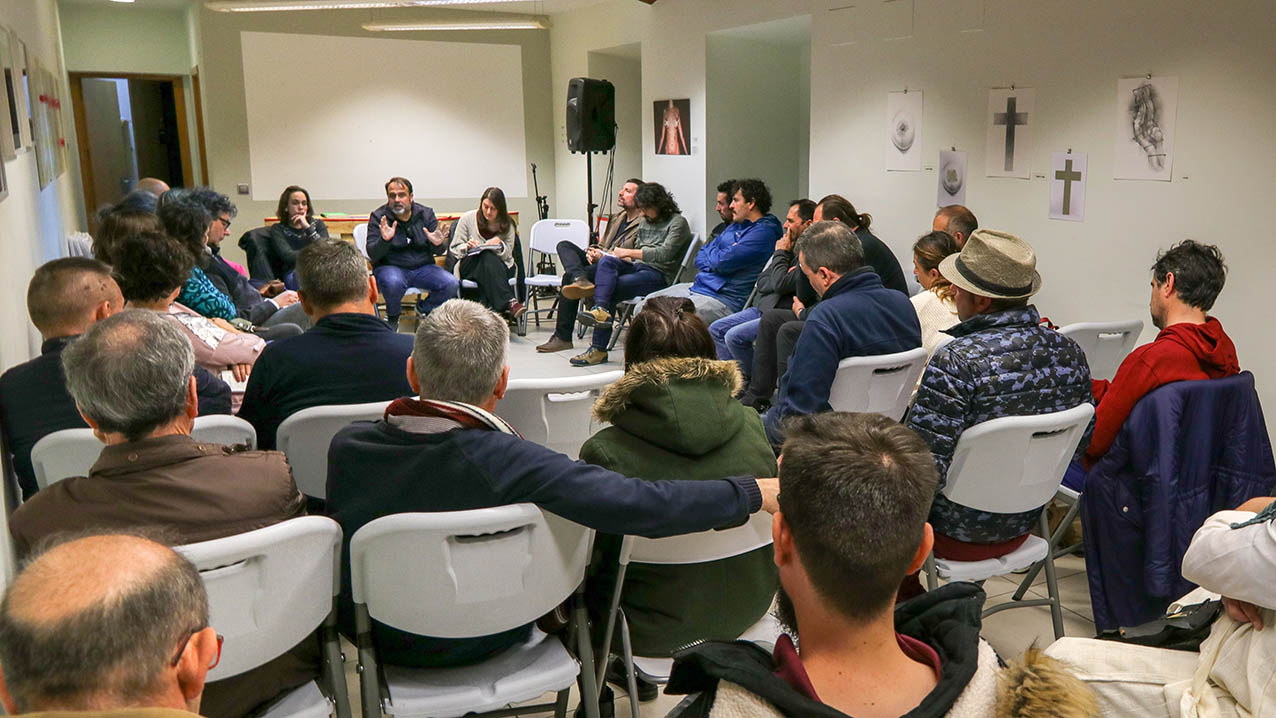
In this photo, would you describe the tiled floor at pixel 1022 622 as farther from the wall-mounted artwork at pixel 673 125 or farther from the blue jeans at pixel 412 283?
the wall-mounted artwork at pixel 673 125

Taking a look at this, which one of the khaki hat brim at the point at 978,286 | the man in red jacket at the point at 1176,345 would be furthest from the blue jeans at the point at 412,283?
the man in red jacket at the point at 1176,345

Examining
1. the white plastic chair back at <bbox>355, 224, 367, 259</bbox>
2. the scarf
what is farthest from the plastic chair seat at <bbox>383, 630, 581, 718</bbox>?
the white plastic chair back at <bbox>355, 224, 367, 259</bbox>

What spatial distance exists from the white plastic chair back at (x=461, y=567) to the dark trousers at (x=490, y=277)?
6123mm

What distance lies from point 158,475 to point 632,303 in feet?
18.0

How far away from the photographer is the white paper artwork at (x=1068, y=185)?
507cm

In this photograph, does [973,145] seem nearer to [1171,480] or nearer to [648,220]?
[648,220]

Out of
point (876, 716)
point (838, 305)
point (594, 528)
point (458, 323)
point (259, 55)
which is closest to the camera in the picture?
point (876, 716)

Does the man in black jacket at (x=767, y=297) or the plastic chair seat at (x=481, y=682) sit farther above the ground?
the man in black jacket at (x=767, y=297)

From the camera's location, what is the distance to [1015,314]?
2736 mm

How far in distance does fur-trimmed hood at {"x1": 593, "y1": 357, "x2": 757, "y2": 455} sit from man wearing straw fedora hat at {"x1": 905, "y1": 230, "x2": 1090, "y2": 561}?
0.76m

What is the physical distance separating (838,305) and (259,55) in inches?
317

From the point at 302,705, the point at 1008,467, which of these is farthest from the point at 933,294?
the point at 302,705

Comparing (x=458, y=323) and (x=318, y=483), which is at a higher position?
(x=458, y=323)

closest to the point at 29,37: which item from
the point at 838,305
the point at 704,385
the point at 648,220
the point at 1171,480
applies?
the point at 648,220
